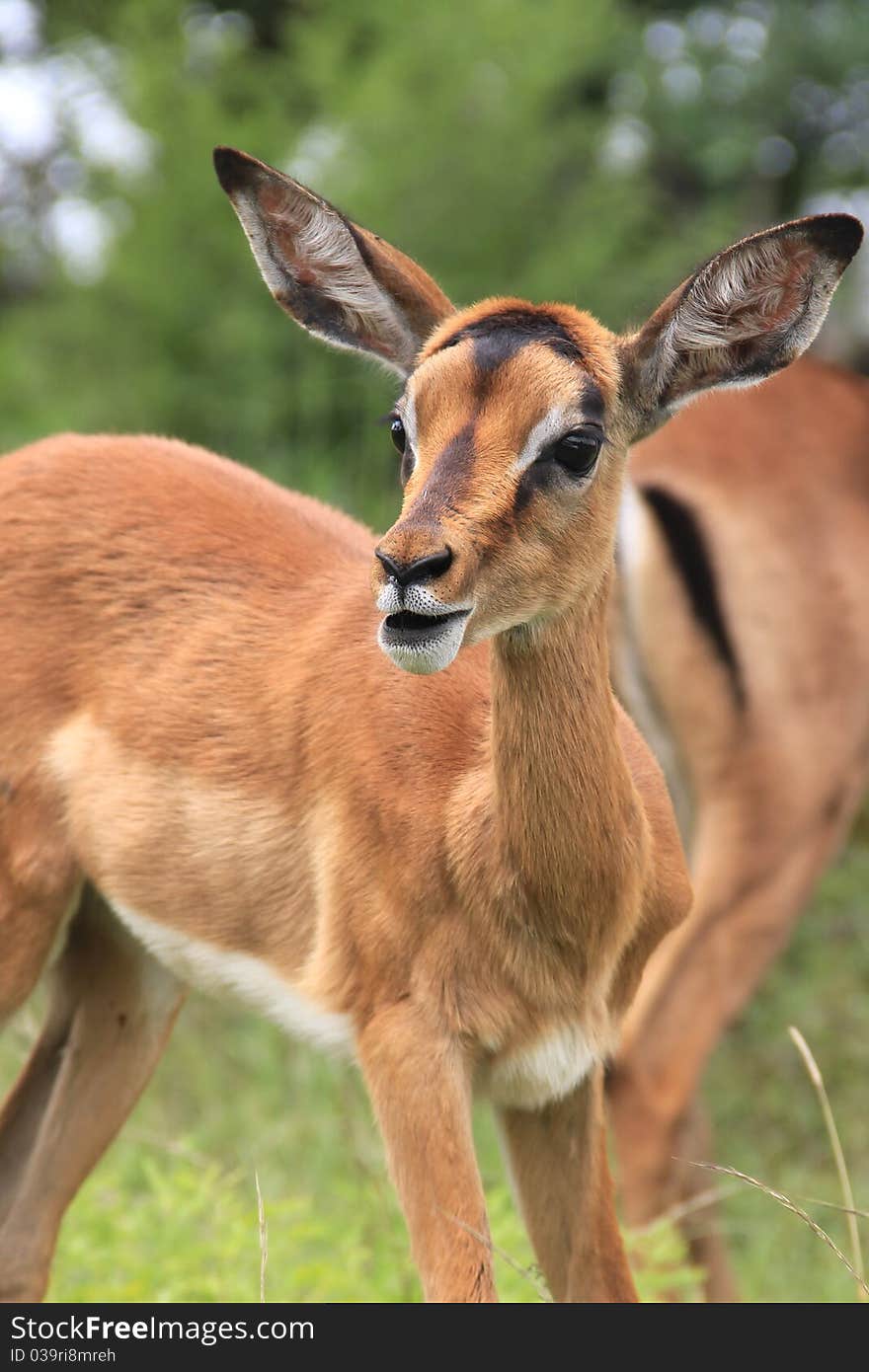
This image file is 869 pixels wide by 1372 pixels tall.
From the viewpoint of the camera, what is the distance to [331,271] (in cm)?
322

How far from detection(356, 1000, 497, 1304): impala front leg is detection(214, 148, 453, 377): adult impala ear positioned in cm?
115

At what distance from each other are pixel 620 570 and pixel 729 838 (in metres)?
0.88

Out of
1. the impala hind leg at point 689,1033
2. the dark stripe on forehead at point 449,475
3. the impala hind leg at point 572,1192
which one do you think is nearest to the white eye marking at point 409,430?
the dark stripe on forehead at point 449,475

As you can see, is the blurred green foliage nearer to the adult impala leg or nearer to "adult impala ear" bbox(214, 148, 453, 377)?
the adult impala leg

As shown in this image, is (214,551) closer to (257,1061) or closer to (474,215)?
(257,1061)

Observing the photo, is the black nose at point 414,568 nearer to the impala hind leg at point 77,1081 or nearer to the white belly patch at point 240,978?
the white belly patch at point 240,978

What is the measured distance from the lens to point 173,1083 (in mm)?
6434

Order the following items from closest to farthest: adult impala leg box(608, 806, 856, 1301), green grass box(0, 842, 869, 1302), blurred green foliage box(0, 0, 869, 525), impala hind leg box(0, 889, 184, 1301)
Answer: impala hind leg box(0, 889, 184, 1301) < green grass box(0, 842, 869, 1302) < adult impala leg box(608, 806, 856, 1301) < blurred green foliage box(0, 0, 869, 525)

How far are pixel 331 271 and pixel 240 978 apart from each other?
4.08ft

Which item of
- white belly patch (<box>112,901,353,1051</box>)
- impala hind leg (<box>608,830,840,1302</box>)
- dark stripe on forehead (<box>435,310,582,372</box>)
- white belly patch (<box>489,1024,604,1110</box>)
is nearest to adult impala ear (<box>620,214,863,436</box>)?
dark stripe on forehead (<box>435,310,582,372</box>)

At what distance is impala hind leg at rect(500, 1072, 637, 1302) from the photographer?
3295 millimetres

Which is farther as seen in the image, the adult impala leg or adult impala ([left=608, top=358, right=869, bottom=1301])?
adult impala ([left=608, top=358, right=869, bottom=1301])

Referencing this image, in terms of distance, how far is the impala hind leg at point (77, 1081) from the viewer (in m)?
3.70

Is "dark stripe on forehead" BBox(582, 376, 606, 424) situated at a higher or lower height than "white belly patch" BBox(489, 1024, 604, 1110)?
higher
